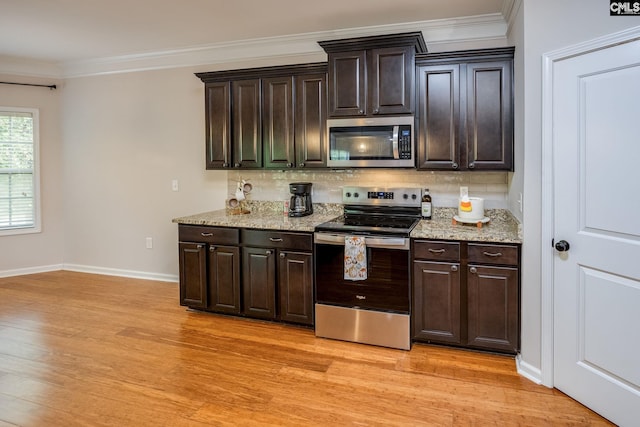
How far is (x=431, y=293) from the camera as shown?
9.95 ft

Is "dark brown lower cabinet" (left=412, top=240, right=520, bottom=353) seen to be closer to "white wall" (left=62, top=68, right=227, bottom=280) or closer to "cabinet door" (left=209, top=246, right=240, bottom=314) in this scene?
"cabinet door" (left=209, top=246, right=240, bottom=314)

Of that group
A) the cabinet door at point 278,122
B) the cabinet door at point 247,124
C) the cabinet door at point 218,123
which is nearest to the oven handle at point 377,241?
the cabinet door at point 278,122

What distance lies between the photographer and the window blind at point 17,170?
5121 millimetres

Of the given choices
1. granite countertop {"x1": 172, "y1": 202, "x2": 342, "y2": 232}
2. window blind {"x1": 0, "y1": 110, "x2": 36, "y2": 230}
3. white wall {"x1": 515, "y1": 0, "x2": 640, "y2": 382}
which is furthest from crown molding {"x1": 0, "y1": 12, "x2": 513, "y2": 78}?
granite countertop {"x1": 172, "y1": 202, "x2": 342, "y2": 232}

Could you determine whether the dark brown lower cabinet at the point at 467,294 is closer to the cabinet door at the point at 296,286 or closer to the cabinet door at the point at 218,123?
the cabinet door at the point at 296,286

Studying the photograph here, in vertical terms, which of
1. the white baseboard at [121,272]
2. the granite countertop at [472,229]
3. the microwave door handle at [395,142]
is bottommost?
the white baseboard at [121,272]

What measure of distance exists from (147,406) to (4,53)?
4611 mm

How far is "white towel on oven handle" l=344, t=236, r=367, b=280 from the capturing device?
3.09 meters

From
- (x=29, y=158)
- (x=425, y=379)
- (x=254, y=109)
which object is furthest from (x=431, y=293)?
(x=29, y=158)

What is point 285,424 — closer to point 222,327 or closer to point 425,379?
point 425,379

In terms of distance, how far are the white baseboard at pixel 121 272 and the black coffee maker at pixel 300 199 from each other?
6.15 feet

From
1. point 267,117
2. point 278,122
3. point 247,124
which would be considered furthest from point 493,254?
point 247,124

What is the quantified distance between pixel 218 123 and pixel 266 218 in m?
1.06

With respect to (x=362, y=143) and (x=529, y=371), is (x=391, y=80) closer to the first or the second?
(x=362, y=143)
